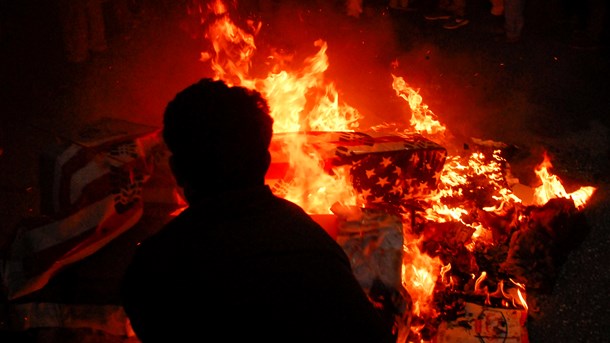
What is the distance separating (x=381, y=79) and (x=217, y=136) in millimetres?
7182

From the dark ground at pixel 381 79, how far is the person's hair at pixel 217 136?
165 inches

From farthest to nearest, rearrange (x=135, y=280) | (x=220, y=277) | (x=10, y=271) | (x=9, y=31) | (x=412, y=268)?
1. (x=9, y=31)
2. (x=412, y=268)
3. (x=10, y=271)
4. (x=135, y=280)
5. (x=220, y=277)

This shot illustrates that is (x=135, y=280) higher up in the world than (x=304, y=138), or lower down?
higher up

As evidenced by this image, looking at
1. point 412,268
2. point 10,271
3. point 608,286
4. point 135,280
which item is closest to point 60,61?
point 10,271

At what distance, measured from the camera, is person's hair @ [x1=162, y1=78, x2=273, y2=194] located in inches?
69.9

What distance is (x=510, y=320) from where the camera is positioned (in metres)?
4.04

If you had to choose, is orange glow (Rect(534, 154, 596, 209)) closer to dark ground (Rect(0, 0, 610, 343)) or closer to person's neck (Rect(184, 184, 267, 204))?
dark ground (Rect(0, 0, 610, 343))

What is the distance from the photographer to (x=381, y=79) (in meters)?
8.56

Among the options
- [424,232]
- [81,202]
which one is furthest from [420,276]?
[81,202]

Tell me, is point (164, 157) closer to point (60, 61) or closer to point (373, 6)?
point (60, 61)

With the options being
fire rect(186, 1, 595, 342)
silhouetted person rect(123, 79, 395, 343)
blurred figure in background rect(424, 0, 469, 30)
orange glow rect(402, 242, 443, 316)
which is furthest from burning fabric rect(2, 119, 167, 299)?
blurred figure in background rect(424, 0, 469, 30)

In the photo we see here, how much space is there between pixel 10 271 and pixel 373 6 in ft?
28.5

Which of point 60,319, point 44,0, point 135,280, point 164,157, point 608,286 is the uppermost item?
point 44,0

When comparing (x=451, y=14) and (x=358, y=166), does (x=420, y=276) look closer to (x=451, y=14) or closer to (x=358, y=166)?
(x=358, y=166)
